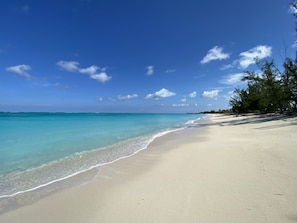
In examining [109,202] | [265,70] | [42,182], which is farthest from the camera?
[265,70]

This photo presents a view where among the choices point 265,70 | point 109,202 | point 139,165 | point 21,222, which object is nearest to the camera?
point 21,222

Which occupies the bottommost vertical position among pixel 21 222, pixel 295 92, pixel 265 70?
pixel 21 222

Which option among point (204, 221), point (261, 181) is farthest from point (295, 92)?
point (204, 221)

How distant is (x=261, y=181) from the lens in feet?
13.1

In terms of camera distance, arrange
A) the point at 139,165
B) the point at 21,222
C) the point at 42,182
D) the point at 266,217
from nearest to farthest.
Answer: the point at 266,217 → the point at 21,222 → the point at 42,182 → the point at 139,165

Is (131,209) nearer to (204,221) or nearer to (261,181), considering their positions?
(204,221)

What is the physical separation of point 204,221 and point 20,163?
6.74 metres

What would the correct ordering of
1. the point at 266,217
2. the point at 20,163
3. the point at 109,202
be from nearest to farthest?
the point at 266,217, the point at 109,202, the point at 20,163

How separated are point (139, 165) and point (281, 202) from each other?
12.3ft

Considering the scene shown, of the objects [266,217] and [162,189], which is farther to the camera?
[162,189]

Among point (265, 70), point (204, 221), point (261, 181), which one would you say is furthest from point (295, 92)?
point (204, 221)

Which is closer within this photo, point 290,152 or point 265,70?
point 290,152

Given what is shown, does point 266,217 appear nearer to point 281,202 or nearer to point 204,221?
point 281,202

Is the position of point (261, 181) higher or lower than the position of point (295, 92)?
lower
